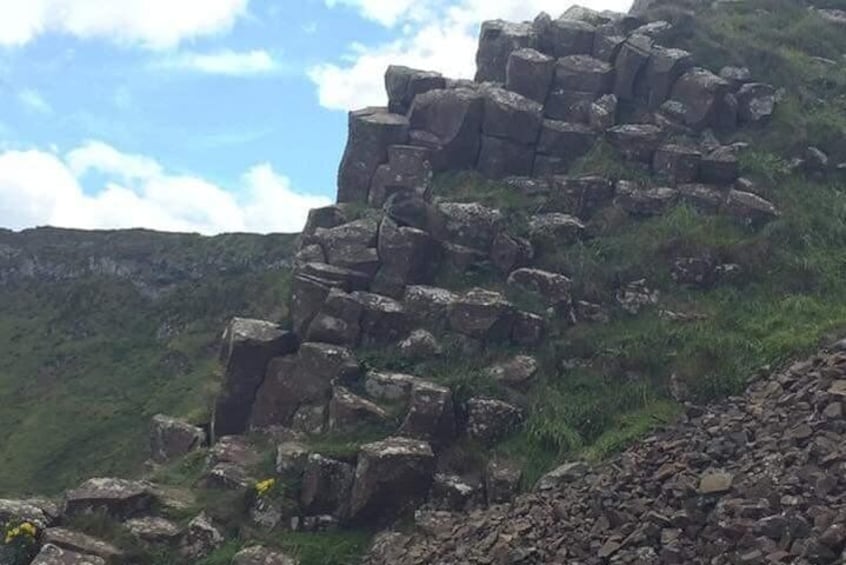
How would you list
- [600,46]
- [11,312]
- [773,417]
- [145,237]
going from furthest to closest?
1. [145,237]
2. [11,312]
3. [600,46]
4. [773,417]

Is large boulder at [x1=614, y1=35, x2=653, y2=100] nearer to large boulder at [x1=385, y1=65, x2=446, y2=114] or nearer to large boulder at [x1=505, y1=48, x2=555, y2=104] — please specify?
large boulder at [x1=505, y1=48, x2=555, y2=104]

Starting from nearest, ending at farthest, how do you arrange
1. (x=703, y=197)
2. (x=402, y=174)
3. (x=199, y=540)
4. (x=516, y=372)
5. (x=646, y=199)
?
(x=199, y=540), (x=516, y=372), (x=703, y=197), (x=646, y=199), (x=402, y=174)

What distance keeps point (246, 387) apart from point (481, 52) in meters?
15.7

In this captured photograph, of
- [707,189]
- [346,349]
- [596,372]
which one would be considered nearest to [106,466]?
[346,349]

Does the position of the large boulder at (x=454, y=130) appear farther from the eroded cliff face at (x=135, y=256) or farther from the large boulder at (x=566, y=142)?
the eroded cliff face at (x=135, y=256)

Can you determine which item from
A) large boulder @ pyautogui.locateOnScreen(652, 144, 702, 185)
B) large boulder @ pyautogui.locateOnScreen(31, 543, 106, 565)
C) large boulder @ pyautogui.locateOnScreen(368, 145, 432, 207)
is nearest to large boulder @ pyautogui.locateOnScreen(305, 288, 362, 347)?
large boulder @ pyautogui.locateOnScreen(368, 145, 432, 207)

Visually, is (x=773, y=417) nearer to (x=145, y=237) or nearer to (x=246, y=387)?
(x=246, y=387)

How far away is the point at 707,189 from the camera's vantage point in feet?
94.9

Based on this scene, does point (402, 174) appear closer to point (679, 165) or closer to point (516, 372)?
point (679, 165)

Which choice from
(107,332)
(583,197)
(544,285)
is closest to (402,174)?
(583,197)

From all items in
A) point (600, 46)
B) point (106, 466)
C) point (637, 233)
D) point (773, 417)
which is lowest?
point (106, 466)

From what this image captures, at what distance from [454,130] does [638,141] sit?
5.64 meters

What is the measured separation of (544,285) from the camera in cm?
2633

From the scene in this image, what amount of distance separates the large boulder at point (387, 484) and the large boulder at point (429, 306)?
4.90 meters
